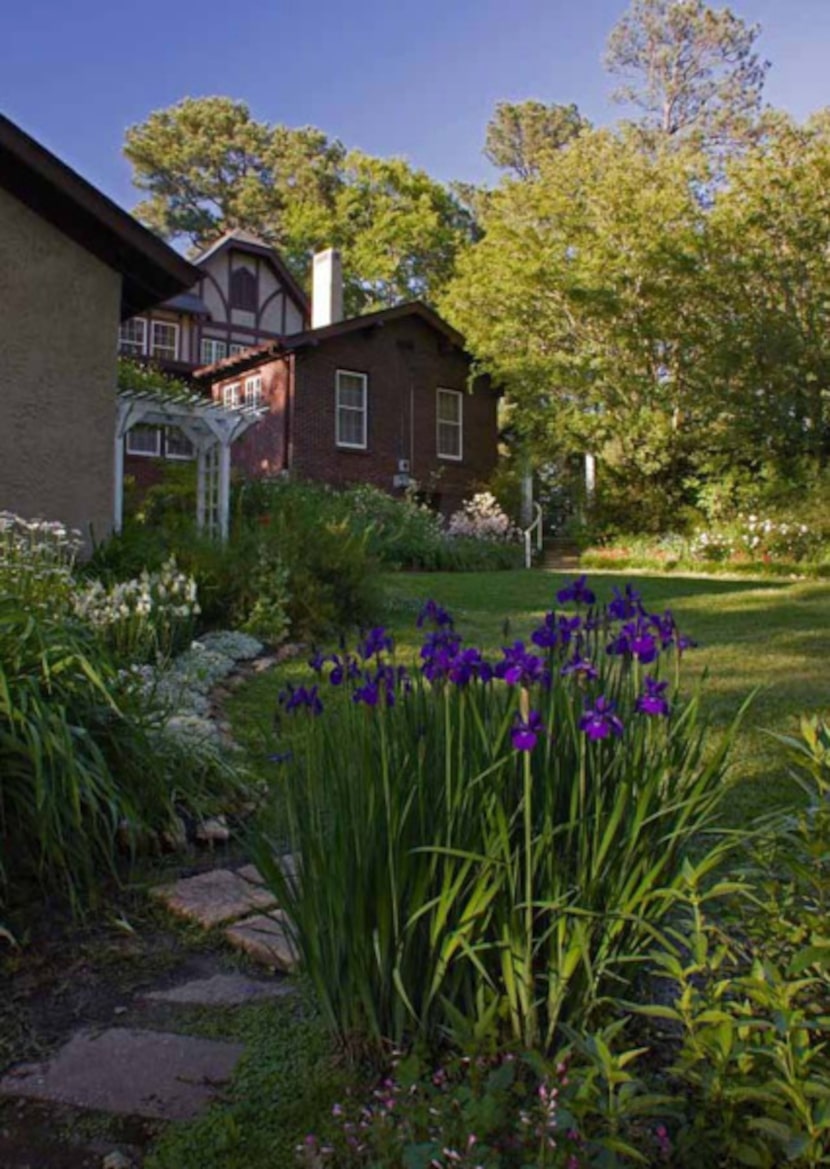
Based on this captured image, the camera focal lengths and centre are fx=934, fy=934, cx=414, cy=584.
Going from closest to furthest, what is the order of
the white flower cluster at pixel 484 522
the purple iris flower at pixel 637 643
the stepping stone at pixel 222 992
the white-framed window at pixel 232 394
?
the purple iris flower at pixel 637 643 < the stepping stone at pixel 222 992 < the white flower cluster at pixel 484 522 < the white-framed window at pixel 232 394

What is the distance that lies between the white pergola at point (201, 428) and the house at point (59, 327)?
2.92ft

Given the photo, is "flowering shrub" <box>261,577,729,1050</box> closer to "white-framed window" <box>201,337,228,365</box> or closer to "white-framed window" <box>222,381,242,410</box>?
"white-framed window" <box>222,381,242,410</box>

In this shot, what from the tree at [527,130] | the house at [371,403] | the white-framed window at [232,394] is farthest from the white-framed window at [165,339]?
the tree at [527,130]

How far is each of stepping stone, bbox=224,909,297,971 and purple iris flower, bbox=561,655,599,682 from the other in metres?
0.96

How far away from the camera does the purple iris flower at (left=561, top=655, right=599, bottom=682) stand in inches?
67.5

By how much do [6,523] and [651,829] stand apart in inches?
186

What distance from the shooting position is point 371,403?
20703 mm

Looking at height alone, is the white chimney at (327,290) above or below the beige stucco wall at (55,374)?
above

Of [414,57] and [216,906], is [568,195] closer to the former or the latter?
[414,57]

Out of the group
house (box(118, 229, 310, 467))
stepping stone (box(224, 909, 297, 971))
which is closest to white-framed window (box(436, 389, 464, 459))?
house (box(118, 229, 310, 467))

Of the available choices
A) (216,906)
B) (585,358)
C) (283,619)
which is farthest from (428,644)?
(585,358)

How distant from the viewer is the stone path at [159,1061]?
1788mm

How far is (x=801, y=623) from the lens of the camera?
316 inches

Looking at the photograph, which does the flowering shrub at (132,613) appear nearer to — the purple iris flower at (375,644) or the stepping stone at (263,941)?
the stepping stone at (263,941)
